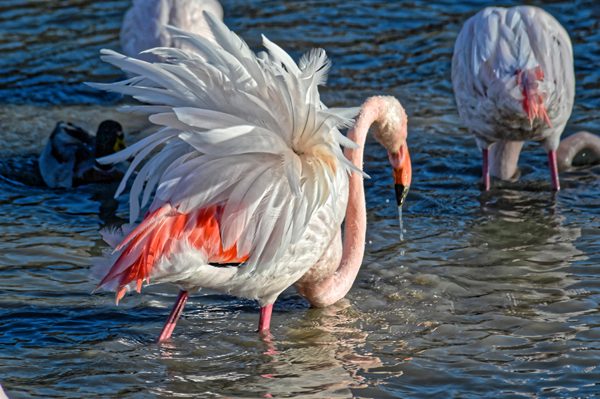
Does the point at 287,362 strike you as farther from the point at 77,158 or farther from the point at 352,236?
the point at 77,158

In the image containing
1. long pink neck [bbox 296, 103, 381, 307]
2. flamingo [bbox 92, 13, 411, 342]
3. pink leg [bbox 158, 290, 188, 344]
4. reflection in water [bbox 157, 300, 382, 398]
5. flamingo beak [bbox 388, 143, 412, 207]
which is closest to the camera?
flamingo [bbox 92, 13, 411, 342]

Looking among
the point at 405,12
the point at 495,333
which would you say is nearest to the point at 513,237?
the point at 495,333

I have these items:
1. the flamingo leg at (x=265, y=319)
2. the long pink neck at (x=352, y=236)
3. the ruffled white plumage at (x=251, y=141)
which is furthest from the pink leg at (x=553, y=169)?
the ruffled white plumage at (x=251, y=141)

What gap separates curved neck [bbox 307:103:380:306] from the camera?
5.70 metres

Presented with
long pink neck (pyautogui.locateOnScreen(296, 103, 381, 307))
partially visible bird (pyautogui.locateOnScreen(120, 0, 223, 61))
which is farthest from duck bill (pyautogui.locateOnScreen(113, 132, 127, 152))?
long pink neck (pyautogui.locateOnScreen(296, 103, 381, 307))

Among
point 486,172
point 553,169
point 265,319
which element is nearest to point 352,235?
point 265,319

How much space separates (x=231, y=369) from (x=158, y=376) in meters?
0.33

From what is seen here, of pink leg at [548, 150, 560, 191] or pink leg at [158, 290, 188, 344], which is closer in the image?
pink leg at [158, 290, 188, 344]

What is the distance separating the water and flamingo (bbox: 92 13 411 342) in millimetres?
459

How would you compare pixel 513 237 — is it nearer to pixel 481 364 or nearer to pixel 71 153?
pixel 481 364

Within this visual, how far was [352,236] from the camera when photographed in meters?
5.87

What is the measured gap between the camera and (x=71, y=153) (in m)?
8.01

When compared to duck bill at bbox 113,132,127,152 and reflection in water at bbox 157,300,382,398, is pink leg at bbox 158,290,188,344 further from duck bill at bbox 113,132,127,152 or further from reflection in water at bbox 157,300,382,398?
duck bill at bbox 113,132,127,152

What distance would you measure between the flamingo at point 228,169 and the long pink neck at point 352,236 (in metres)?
0.64
